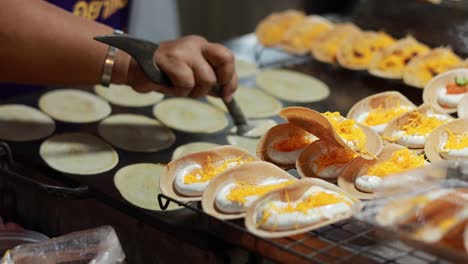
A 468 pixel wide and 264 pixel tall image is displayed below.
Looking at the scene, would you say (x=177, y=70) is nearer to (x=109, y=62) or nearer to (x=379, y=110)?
(x=109, y=62)

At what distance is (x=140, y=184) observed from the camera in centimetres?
199

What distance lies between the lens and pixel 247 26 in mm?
5129

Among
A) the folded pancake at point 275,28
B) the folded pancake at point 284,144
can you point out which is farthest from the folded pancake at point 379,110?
the folded pancake at point 275,28

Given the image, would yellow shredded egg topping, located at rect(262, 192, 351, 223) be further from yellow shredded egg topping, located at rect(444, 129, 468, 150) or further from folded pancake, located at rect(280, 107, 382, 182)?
yellow shredded egg topping, located at rect(444, 129, 468, 150)

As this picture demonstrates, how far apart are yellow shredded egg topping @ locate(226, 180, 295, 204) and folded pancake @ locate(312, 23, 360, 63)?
1.39m

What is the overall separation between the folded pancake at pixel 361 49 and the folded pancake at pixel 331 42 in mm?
39

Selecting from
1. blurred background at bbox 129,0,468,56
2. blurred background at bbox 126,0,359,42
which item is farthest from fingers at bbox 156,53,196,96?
blurred background at bbox 126,0,359,42

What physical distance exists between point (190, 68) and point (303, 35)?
1.00 metres

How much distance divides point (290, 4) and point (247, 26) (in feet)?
1.46

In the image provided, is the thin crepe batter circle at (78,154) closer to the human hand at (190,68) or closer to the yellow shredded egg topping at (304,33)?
the human hand at (190,68)

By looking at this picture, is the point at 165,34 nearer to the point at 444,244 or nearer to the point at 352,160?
the point at 352,160

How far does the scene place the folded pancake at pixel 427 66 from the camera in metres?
2.58

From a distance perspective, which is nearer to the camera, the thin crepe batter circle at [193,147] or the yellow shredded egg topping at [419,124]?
the yellow shredded egg topping at [419,124]

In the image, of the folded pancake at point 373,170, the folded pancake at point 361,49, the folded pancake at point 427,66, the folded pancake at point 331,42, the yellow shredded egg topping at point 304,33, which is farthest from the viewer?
the yellow shredded egg topping at point 304,33
